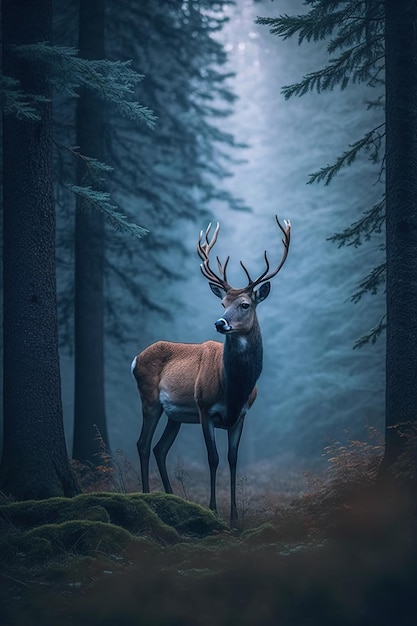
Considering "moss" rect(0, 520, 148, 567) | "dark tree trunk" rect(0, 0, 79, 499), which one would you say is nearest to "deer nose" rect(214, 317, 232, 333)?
"dark tree trunk" rect(0, 0, 79, 499)

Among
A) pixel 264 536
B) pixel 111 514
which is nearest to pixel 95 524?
pixel 111 514

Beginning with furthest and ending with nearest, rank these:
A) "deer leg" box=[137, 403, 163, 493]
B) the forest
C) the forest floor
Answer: "deer leg" box=[137, 403, 163, 493], the forest, the forest floor

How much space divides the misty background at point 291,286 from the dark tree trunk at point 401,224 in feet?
30.9

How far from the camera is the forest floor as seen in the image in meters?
5.14

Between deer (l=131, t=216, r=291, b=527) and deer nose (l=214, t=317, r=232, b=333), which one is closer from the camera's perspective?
deer nose (l=214, t=317, r=232, b=333)

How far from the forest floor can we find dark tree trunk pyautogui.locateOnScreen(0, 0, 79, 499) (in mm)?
856

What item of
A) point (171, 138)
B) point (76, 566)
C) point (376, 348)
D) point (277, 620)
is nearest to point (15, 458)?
point (76, 566)

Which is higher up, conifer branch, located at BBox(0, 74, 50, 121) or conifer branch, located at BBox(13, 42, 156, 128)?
conifer branch, located at BBox(13, 42, 156, 128)

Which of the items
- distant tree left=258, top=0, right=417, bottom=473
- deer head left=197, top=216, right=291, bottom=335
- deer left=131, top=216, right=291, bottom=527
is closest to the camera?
distant tree left=258, top=0, right=417, bottom=473

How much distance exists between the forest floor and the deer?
58.5 inches

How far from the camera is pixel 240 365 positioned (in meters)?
9.46

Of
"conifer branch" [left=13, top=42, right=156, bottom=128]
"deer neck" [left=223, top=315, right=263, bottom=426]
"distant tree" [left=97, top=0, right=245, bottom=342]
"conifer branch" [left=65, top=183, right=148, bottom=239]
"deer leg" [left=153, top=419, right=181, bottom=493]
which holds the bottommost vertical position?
"deer leg" [left=153, top=419, right=181, bottom=493]

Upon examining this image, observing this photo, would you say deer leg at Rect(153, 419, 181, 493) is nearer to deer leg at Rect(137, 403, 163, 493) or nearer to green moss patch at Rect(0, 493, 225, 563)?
deer leg at Rect(137, 403, 163, 493)

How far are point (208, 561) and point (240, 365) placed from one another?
3283 millimetres
